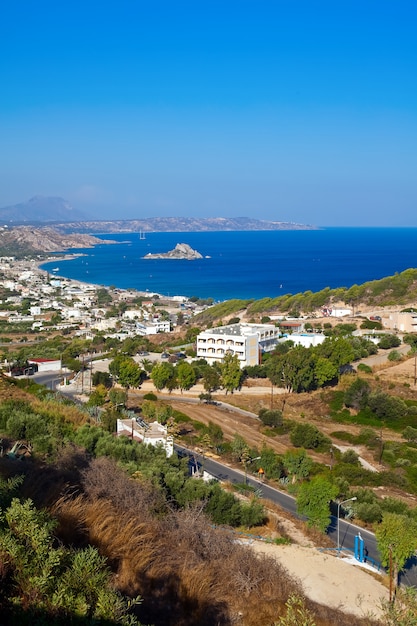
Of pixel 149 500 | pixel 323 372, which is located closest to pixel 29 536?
pixel 149 500

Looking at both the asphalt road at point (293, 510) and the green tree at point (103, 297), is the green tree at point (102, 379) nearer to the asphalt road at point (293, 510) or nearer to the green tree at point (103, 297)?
the asphalt road at point (293, 510)

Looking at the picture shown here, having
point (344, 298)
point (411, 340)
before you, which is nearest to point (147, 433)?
point (411, 340)

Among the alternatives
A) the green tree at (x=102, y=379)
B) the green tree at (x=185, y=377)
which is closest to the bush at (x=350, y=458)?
the green tree at (x=185, y=377)

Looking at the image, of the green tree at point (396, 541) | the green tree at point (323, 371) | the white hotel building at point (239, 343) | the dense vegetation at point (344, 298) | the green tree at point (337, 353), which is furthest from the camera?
the dense vegetation at point (344, 298)

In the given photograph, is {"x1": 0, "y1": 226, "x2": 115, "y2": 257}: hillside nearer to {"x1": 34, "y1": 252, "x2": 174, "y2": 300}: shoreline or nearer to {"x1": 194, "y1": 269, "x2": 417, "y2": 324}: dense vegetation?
{"x1": 34, "y1": 252, "x2": 174, "y2": 300}: shoreline

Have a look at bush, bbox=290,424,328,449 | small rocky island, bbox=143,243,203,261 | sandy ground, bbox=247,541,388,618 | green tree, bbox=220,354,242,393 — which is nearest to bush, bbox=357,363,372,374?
green tree, bbox=220,354,242,393

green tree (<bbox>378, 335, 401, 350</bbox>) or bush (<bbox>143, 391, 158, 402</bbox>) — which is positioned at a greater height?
green tree (<bbox>378, 335, 401, 350</bbox>)

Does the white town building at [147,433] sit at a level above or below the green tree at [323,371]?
above
